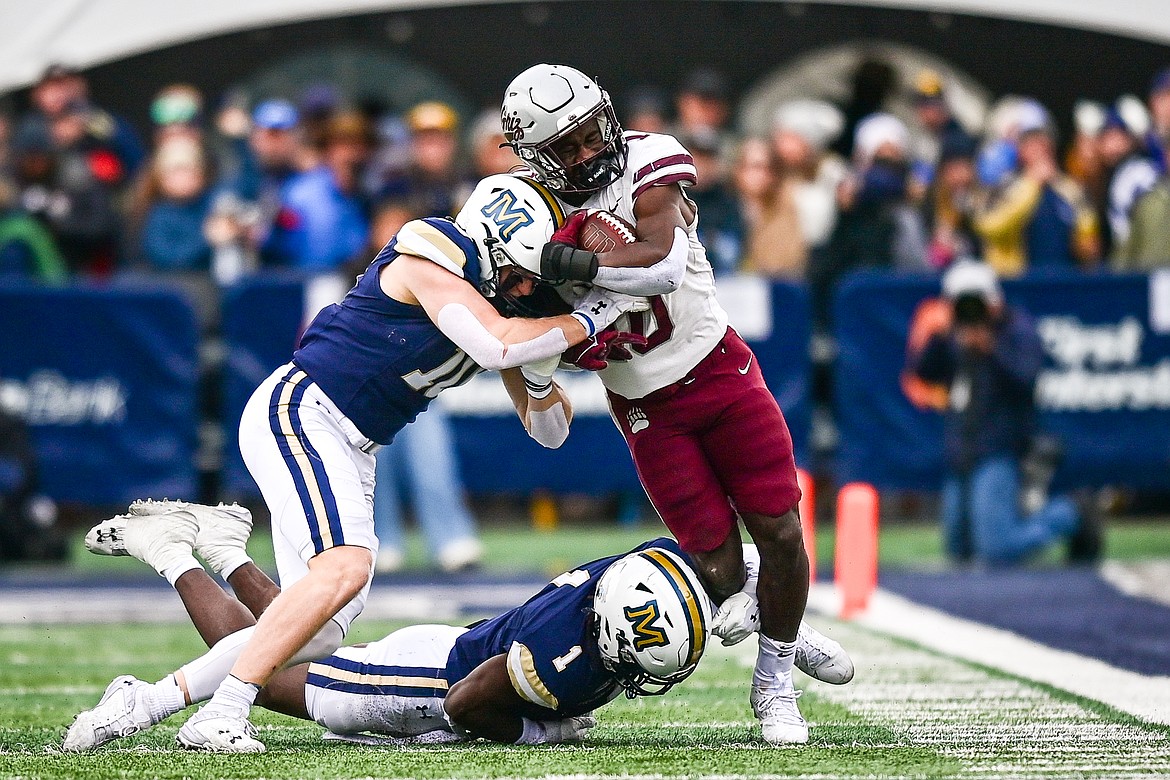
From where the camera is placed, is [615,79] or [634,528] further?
[615,79]

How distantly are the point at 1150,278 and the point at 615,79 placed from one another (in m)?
4.63

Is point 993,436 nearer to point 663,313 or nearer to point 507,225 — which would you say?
point 663,313

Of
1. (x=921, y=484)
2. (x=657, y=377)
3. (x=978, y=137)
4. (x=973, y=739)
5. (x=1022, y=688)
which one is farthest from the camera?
(x=978, y=137)

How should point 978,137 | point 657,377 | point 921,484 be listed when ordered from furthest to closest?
point 978,137, point 921,484, point 657,377

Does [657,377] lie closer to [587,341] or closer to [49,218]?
[587,341]

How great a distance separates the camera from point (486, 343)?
4645 millimetres

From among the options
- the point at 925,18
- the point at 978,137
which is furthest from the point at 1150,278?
the point at 925,18

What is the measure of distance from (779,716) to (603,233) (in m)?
1.36

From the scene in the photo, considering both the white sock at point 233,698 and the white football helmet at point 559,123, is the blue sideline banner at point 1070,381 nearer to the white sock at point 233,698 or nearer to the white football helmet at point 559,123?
the white football helmet at point 559,123

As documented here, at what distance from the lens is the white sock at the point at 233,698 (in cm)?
451

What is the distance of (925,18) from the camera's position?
1338 centimetres

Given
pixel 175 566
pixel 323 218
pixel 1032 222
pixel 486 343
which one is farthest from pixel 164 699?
pixel 1032 222

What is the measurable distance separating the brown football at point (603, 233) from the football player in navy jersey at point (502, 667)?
813 millimetres

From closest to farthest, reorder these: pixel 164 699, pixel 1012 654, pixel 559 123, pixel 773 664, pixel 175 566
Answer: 1. pixel 164 699
2. pixel 559 123
3. pixel 773 664
4. pixel 175 566
5. pixel 1012 654
